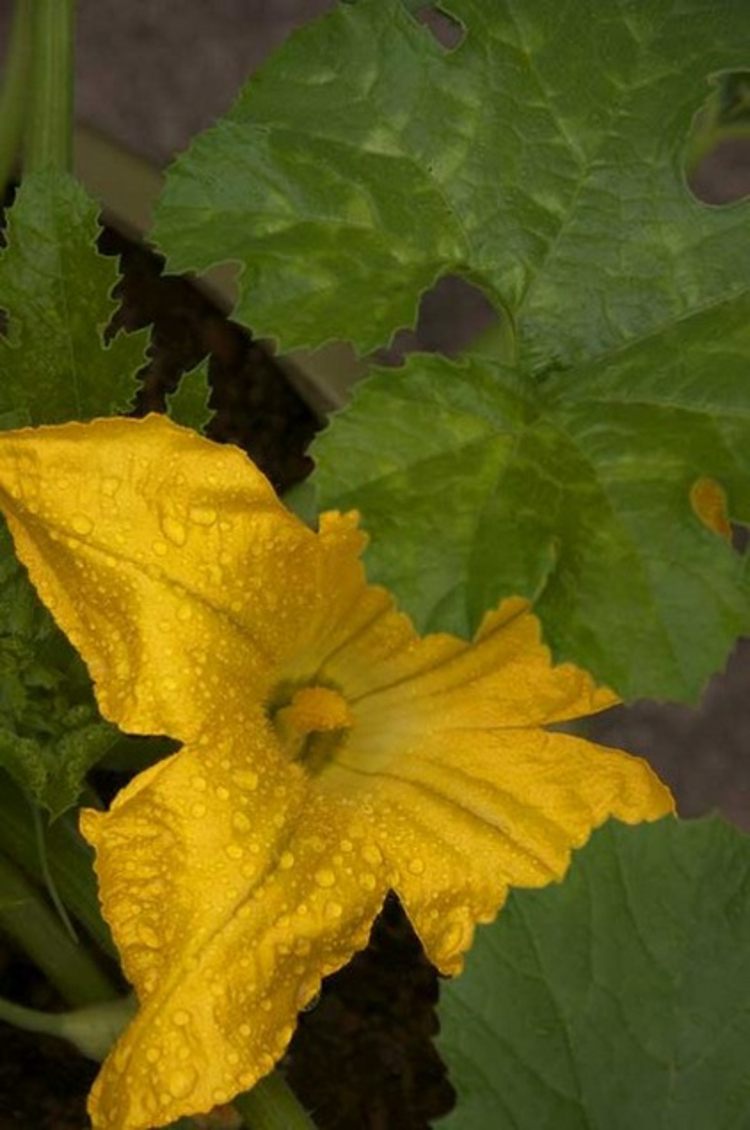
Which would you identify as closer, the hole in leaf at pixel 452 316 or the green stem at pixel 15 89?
the green stem at pixel 15 89

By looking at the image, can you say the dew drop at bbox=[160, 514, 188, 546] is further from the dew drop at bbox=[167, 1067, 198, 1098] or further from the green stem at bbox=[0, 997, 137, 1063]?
the green stem at bbox=[0, 997, 137, 1063]

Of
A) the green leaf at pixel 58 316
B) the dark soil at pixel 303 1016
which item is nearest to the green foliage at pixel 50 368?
the green leaf at pixel 58 316

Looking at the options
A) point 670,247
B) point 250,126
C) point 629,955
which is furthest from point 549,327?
point 629,955

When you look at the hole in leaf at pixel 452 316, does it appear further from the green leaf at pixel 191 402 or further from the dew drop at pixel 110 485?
the dew drop at pixel 110 485

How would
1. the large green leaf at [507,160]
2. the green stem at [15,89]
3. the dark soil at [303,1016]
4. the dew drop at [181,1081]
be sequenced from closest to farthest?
1. the dew drop at [181,1081]
2. the large green leaf at [507,160]
3. the green stem at [15,89]
4. the dark soil at [303,1016]

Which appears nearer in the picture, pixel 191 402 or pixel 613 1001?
pixel 613 1001

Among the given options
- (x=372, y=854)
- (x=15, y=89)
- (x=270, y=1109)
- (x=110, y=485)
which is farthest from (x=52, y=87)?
(x=270, y=1109)

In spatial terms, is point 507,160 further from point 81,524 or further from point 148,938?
point 148,938
